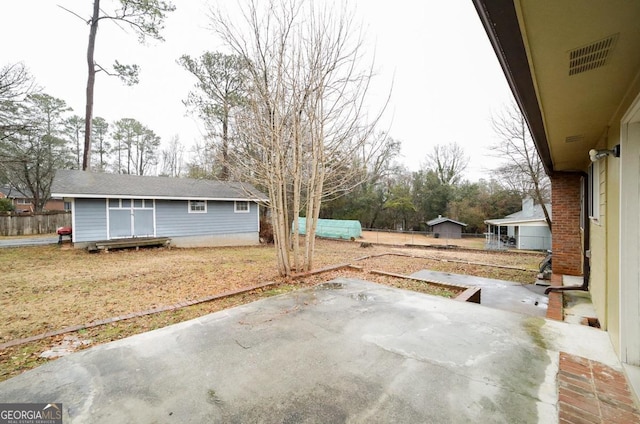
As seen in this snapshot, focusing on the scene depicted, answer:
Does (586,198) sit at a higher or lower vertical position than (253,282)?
higher

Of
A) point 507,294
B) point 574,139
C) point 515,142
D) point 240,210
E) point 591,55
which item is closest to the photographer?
point 591,55

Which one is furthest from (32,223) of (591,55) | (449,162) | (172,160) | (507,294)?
(449,162)

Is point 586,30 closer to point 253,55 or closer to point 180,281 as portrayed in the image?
point 253,55

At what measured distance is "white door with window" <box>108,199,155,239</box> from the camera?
11.0 m

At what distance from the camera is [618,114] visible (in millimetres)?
2707

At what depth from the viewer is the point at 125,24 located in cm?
1291

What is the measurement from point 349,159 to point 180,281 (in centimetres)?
477

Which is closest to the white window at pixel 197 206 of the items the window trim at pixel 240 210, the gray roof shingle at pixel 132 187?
the gray roof shingle at pixel 132 187

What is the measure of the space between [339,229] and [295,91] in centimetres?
1646

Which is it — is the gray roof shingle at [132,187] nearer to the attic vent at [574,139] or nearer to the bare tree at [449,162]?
the attic vent at [574,139]

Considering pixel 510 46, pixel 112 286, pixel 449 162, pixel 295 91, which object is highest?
pixel 449 162

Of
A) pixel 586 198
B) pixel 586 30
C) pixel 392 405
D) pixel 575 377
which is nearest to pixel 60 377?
pixel 392 405

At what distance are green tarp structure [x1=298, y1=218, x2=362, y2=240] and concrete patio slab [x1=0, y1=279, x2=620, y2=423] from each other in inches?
678

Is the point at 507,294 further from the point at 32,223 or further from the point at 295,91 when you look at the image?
the point at 32,223
